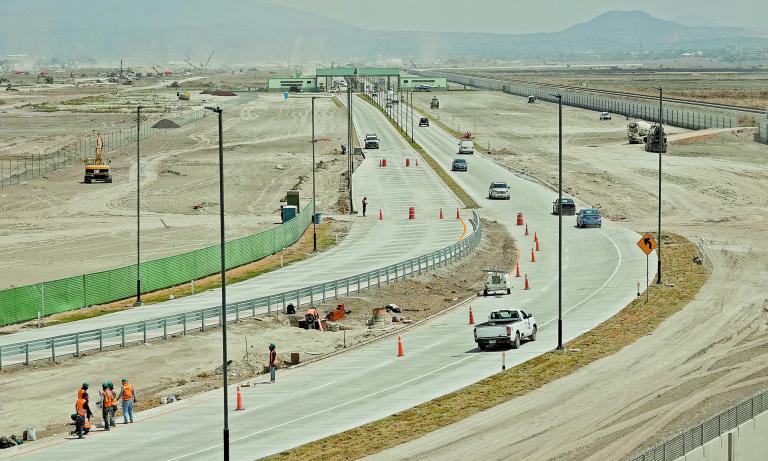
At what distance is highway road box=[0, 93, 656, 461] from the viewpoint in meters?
36.8

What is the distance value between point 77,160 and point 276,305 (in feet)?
267

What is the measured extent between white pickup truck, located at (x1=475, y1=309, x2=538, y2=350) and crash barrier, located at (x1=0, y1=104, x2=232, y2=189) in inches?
2718

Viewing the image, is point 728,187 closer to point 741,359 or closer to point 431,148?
point 431,148

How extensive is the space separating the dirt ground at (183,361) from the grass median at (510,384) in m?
8.64

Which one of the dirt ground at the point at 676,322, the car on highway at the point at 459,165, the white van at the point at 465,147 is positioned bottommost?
the dirt ground at the point at 676,322

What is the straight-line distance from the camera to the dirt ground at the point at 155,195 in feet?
251

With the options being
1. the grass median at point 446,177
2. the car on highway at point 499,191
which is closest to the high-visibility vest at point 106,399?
the grass median at point 446,177

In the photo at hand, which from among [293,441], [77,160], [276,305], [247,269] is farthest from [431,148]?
[293,441]

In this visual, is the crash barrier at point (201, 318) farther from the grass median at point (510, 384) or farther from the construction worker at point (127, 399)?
the grass median at point (510, 384)

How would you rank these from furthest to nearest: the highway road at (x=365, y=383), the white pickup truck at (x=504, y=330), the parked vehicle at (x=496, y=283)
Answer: the parked vehicle at (x=496, y=283) < the white pickup truck at (x=504, y=330) < the highway road at (x=365, y=383)

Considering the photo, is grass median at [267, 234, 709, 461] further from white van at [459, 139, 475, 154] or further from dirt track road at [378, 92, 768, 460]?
white van at [459, 139, 475, 154]

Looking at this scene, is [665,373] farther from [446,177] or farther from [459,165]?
[459,165]

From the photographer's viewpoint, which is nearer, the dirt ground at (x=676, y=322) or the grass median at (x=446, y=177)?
the dirt ground at (x=676, y=322)

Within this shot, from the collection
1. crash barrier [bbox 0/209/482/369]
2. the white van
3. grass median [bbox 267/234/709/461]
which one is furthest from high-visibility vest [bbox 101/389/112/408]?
the white van
